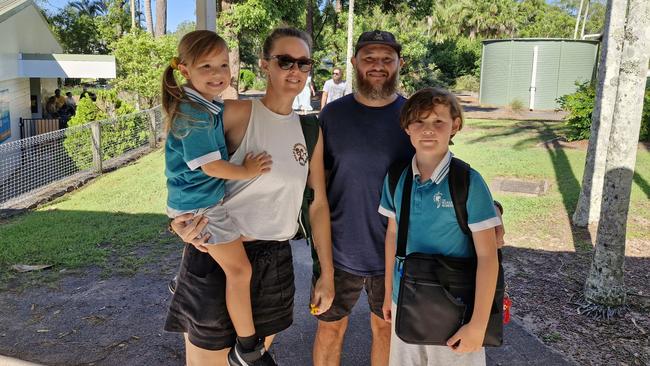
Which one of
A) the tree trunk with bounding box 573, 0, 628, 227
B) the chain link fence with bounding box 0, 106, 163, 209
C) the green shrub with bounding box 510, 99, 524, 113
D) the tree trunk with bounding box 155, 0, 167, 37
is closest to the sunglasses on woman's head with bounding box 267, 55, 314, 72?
the tree trunk with bounding box 573, 0, 628, 227

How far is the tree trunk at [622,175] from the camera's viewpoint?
4406 mm

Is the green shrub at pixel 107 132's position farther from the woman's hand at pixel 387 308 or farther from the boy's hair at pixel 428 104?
the boy's hair at pixel 428 104

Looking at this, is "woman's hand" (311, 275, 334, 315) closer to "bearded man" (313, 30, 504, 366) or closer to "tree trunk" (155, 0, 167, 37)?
"bearded man" (313, 30, 504, 366)

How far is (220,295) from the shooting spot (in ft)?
7.68

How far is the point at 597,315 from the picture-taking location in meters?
4.35

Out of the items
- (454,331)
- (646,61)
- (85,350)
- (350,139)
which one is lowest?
(85,350)

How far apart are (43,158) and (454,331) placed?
28.5ft

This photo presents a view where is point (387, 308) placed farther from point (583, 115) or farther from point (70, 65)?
point (70, 65)

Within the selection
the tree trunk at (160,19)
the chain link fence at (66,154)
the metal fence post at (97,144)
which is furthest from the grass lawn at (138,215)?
the tree trunk at (160,19)

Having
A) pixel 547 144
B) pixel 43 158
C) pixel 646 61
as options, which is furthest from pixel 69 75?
pixel 646 61

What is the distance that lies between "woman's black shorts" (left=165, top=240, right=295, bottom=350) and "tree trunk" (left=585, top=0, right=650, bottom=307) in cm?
306

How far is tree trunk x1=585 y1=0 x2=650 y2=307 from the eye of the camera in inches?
173

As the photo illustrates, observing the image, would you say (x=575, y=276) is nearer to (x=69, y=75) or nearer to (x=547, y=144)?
(x=547, y=144)

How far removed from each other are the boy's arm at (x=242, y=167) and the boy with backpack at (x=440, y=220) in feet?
1.84
